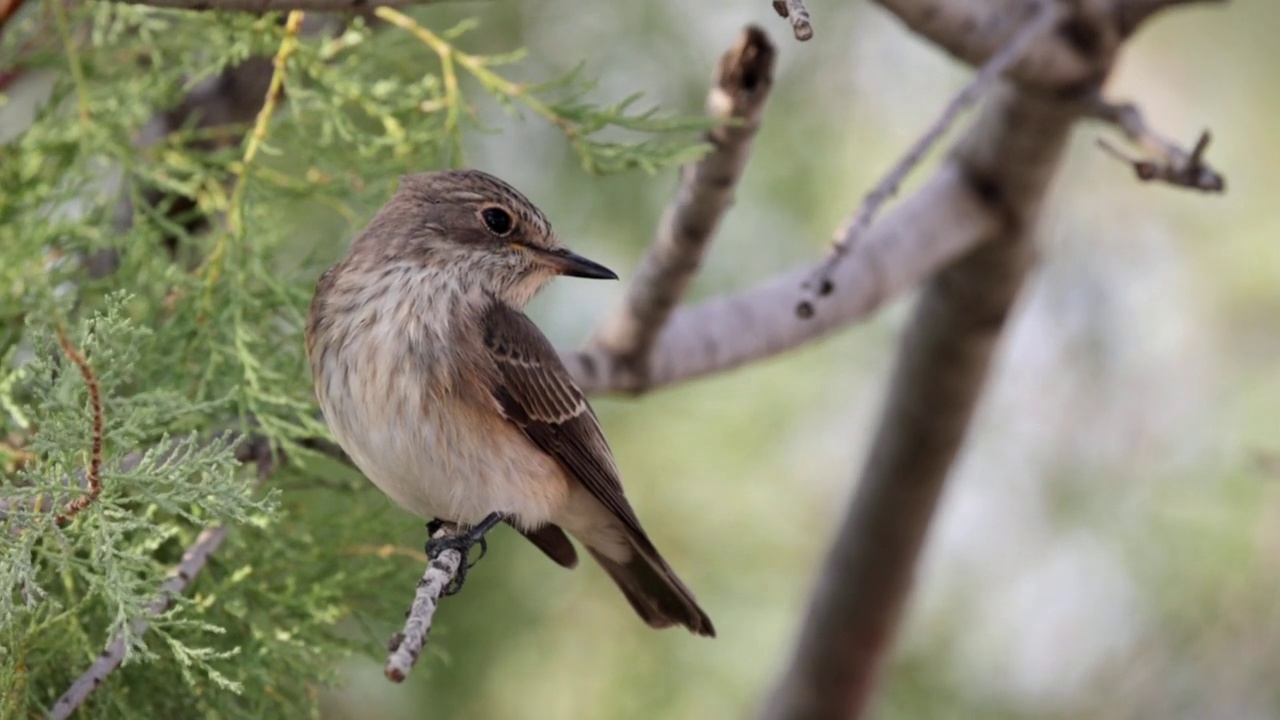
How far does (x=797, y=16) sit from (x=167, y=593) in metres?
1.44

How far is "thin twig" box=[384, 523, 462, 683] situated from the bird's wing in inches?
22.8

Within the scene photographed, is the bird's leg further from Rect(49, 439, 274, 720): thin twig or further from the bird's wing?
Rect(49, 439, 274, 720): thin twig

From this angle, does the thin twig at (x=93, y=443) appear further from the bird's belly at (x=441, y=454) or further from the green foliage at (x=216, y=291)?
the bird's belly at (x=441, y=454)

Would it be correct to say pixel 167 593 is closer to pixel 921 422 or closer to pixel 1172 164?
pixel 1172 164

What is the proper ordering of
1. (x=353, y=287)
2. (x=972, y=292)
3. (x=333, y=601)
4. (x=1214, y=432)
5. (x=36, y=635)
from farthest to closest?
(x=1214, y=432) → (x=972, y=292) → (x=333, y=601) → (x=353, y=287) → (x=36, y=635)

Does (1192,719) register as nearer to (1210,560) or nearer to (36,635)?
(1210,560)

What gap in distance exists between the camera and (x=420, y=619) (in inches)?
98.0

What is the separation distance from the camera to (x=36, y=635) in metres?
3.18

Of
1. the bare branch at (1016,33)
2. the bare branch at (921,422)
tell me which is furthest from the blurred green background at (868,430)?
the bare branch at (1016,33)

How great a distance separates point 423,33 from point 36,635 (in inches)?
66.5

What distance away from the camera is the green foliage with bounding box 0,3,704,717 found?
10.9ft

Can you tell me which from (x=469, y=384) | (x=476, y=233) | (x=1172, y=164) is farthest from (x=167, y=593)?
(x=1172, y=164)

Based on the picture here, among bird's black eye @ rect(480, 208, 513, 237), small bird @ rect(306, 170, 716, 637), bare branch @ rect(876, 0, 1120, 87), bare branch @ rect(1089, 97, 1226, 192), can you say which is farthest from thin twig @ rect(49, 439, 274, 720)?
bare branch @ rect(1089, 97, 1226, 192)

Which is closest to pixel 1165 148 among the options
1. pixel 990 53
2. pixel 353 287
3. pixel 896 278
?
pixel 990 53
